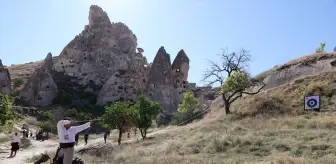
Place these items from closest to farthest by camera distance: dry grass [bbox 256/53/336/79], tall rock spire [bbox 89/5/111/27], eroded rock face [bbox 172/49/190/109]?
dry grass [bbox 256/53/336/79]
eroded rock face [bbox 172/49/190/109]
tall rock spire [bbox 89/5/111/27]

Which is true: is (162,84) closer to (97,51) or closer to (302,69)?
(97,51)

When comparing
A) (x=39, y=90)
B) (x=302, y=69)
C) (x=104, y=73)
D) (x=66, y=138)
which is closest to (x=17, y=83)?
(x=39, y=90)

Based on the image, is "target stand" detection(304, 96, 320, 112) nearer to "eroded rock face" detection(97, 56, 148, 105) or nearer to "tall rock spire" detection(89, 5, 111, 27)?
"eroded rock face" detection(97, 56, 148, 105)

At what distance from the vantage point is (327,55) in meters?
36.6

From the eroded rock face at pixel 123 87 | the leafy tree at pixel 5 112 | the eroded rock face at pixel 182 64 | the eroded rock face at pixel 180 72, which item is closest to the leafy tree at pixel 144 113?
the leafy tree at pixel 5 112

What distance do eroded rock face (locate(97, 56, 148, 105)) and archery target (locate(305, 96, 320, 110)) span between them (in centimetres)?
4828

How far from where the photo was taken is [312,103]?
90.1ft

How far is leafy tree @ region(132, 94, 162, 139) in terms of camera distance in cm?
3401

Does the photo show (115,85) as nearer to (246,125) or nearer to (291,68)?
(291,68)

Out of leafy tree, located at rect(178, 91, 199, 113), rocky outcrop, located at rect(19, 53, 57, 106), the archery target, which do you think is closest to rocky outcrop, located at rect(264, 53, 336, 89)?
the archery target

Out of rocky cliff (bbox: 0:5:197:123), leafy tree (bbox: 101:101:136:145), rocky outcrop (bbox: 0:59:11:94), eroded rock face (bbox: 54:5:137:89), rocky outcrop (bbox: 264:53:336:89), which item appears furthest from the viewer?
eroded rock face (bbox: 54:5:137:89)

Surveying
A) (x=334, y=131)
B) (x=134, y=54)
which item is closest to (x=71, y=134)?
(x=334, y=131)

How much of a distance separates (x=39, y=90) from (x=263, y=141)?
62.5 meters

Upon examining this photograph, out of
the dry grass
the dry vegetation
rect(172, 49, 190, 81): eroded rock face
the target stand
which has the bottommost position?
the dry vegetation
